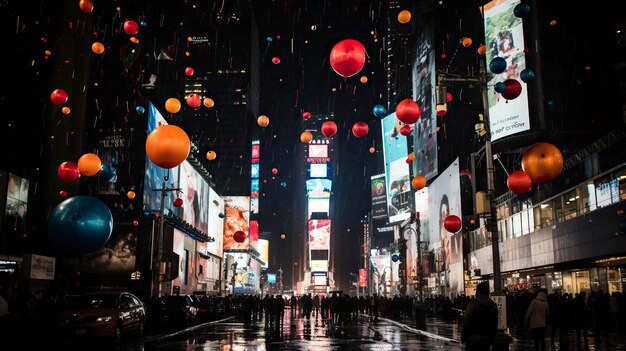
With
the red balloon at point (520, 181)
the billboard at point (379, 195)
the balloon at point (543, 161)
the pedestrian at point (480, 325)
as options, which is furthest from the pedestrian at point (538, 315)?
the billboard at point (379, 195)

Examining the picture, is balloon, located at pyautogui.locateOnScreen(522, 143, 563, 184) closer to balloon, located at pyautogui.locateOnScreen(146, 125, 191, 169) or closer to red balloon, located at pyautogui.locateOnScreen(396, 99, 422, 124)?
red balloon, located at pyautogui.locateOnScreen(396, 99, 422, 124)

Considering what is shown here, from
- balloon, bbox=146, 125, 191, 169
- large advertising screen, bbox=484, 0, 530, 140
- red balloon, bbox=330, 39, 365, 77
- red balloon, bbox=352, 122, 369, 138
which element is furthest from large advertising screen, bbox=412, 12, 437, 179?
balloon, bbox=146, 125, 191, 169

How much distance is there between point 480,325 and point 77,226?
14094 millimetres

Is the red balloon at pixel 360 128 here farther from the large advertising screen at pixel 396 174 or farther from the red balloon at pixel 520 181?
the large advertising screen at pixel 396 174

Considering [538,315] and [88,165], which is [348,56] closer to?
[538,315]

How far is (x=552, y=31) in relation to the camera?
5700 cm

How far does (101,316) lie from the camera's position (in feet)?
56.6

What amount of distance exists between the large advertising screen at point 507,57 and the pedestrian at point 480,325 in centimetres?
4851

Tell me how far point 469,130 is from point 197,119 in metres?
108

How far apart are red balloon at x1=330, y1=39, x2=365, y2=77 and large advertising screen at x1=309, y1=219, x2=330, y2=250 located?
166m

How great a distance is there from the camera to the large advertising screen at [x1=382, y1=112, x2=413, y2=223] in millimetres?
99500

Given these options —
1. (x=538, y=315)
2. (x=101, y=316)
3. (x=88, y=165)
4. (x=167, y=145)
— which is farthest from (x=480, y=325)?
(x=88, y=165)

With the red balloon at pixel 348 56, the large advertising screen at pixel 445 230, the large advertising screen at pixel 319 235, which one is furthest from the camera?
the large advertising screen at pixel 319 235

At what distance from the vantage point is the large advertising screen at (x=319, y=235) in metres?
180
